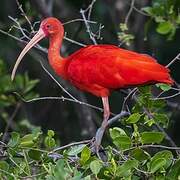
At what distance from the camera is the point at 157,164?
17.8ft

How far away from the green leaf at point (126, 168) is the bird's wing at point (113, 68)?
0.88 meters

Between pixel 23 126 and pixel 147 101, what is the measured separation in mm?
3073

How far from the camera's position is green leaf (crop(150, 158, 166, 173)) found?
214 inches

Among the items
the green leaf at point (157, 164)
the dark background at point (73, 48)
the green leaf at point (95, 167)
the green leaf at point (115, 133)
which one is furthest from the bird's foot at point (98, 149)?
the dark background at point (73, 48)

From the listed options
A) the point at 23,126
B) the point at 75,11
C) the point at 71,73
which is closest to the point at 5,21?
the point at 75,11

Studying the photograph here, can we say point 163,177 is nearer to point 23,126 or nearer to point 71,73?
point 71,73

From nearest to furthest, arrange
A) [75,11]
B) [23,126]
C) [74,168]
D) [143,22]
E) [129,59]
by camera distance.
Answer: [74,168], [129,59], [23,126], [143,22], [75,11]

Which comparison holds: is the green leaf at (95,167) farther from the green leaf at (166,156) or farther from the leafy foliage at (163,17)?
the leafy foliage at (163,17)

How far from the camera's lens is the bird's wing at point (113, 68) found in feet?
19.9

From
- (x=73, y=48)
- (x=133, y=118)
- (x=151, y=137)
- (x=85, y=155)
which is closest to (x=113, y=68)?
(x=133, y=118)

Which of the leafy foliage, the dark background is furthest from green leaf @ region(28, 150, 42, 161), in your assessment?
the dark background

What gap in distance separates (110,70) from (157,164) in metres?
0.96

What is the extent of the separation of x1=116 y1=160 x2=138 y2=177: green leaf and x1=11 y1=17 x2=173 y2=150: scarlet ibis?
2.80 feet

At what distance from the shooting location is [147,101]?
6.33 metres
